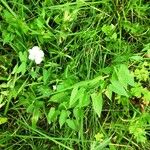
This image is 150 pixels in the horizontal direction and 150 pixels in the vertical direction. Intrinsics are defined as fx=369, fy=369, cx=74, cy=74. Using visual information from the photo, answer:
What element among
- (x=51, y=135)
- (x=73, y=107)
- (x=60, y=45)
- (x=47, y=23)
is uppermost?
(x=47, y=23)

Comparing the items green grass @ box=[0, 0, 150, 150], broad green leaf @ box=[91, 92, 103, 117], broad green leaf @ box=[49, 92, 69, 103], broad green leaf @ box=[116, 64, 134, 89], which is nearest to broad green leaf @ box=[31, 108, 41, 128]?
green grass @ box=[0, 0, 150, 150]

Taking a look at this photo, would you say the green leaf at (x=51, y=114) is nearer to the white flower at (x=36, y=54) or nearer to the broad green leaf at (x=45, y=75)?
the broad green leaf at (x=45, y=75)

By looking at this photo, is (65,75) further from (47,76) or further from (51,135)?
(51,135)

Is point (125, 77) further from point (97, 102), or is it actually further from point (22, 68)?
point (22, 68)

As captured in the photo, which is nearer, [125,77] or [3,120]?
[125,77]

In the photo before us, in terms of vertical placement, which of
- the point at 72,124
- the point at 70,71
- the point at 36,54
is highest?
the point at 36,54

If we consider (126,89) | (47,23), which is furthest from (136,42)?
(47,23)

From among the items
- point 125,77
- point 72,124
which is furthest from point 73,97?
point 125,77
